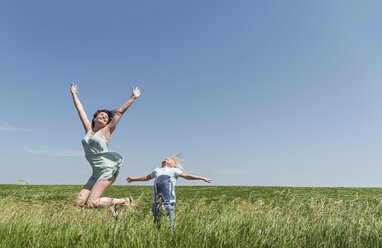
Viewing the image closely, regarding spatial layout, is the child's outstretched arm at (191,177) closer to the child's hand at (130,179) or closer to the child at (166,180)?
the child at (166,180)

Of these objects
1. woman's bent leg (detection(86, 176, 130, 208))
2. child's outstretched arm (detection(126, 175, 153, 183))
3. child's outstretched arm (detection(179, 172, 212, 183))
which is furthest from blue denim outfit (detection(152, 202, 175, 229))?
woman's bent leg (detection(86, 176, 130, 208))

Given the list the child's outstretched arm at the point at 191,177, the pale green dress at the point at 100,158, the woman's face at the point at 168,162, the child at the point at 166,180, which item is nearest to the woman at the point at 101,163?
the pale green dress at the point at 100,158

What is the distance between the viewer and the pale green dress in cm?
578

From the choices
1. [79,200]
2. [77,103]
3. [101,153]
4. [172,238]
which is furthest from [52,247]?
[77,103]

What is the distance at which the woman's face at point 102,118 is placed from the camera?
628 cm

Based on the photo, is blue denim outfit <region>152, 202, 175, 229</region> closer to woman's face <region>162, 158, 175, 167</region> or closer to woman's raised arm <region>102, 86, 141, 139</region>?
woman's face <region>162, 158, 175, 167</region>

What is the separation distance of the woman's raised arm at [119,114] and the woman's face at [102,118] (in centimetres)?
31

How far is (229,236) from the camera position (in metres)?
3.76

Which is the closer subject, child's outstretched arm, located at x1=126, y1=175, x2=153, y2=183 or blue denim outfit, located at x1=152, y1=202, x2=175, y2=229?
blue denim outfit, located at x1=152, y1=202, x2=175, y2=229

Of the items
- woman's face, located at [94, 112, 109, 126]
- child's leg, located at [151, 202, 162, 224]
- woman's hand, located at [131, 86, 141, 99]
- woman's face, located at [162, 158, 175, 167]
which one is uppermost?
woman's hand, located at [131, 86, 141, 99]

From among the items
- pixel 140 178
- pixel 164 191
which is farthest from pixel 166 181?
pixel 140 178

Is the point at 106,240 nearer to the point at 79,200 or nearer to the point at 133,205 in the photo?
the point at 133,205

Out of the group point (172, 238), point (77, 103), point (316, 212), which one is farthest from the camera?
point (77, 103)

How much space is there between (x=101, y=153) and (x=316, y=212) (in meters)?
4.27
